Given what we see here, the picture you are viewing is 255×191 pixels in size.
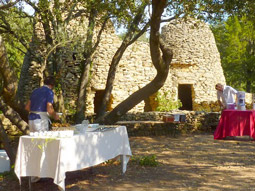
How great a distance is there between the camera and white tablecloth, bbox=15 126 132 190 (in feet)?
13.1

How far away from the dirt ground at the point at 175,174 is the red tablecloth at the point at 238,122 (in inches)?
39.7

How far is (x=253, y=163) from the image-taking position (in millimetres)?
6312

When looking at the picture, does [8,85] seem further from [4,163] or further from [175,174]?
[175,174]

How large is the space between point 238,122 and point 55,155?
6.38m

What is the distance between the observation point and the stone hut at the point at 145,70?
559 inches

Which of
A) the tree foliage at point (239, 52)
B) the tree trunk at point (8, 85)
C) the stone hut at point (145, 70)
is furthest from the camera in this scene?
the tree foliage at point (239, 52)

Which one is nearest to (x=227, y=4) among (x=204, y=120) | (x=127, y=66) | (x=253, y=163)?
(x=253, y=163)

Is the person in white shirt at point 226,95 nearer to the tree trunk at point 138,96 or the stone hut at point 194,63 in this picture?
the tree trunk at point 138,96

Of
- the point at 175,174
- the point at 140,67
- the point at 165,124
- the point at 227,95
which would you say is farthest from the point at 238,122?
the point at 140,67

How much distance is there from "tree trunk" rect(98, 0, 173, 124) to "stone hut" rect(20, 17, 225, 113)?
598 centimetres

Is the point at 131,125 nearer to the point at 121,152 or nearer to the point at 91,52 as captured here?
the point at 91,52

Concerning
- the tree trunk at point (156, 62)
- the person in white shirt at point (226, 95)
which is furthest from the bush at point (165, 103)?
the tree trunk at point (156, 62)

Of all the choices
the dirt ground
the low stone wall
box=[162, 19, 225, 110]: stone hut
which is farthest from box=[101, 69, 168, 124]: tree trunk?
box=[162, 19, 225, 110]: stone hut

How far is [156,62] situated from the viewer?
620 cm
